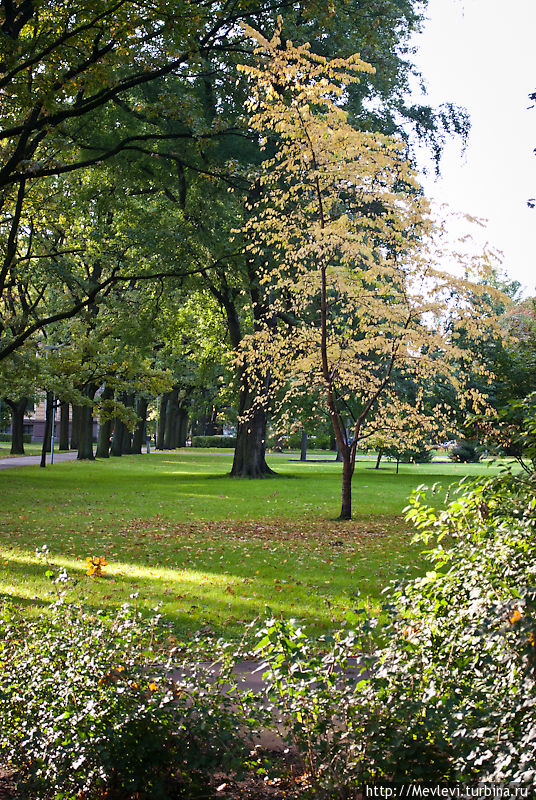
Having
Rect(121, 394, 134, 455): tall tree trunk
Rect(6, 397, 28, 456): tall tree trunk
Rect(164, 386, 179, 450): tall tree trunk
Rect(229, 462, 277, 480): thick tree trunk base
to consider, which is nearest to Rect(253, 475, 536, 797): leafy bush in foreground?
Rect(229, 462, 277, 480): thick tree trunk base

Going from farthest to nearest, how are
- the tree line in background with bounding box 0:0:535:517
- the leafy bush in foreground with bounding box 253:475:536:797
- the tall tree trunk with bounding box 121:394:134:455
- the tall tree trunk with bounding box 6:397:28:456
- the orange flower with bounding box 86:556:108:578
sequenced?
1. the tall tree trunk with bounding box 121:394:134:455
2. the tall tree trunk with bounding box 6:397:28:456
3. the tree line in background with bounding box 0:0:535:517
4. the orange flower with bounding box 86:556:108:578
5. the leafy bush in foreground with bounding box 253:475:536:797

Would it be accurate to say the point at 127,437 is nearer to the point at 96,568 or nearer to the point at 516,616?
the point at 96,568

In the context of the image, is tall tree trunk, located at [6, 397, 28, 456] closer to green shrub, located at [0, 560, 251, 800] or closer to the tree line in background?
the tree line in background

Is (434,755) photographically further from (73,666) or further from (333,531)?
(333,531)

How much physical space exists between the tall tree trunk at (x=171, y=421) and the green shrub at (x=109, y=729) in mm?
48511

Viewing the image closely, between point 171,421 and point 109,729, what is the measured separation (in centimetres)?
5449

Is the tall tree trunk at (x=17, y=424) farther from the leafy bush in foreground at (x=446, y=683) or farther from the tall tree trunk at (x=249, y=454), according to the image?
the leafy bush in foreground at (x=446, y=683)

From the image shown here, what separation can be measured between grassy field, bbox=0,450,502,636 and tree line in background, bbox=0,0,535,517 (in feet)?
7.62

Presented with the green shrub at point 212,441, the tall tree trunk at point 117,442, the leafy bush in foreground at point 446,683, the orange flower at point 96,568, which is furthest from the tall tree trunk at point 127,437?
the leafy bush in foreground at point 446,683

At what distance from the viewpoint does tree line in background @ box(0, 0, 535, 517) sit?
1122 cm

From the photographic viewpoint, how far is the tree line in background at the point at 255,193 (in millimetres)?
11219

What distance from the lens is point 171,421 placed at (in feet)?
188

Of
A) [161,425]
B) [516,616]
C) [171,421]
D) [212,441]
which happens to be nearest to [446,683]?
[516,616]

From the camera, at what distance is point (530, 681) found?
2.75 m
